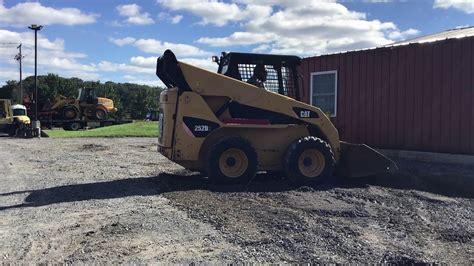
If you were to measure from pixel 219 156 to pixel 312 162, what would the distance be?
1954 mm

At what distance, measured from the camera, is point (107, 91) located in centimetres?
8112

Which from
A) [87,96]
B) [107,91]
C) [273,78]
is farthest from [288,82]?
[107,91]

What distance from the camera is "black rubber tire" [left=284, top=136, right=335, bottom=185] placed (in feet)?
30.8

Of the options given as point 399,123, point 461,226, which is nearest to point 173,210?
point 461,226

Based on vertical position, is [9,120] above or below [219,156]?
above

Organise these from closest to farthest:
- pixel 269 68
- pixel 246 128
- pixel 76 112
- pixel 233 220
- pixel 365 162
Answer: pixel 233 220
pixel 246 128
pixel 365 162
pixel 269 68
pixel 76 112

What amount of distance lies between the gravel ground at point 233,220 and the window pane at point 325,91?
17.8ft

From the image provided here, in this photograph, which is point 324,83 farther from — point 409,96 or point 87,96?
point 87,96

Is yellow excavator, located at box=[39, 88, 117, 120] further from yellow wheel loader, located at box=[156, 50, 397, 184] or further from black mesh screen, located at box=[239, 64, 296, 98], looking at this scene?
black mesh screen, located at box=[239, 64, 296, 98]

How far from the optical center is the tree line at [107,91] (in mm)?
73438

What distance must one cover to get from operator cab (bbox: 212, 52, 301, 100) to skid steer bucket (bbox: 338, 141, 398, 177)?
167 cm

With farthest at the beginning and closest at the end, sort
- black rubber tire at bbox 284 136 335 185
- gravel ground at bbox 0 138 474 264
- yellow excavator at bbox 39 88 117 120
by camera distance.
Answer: yellow excavator at bbox 39 88 117 120
black rubber tire at bbox 284 136 335 185
gravel ground at bbox 0 138 474 264

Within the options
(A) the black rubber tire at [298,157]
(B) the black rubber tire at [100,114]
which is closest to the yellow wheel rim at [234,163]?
(A) the black rubber tire at [298,157]

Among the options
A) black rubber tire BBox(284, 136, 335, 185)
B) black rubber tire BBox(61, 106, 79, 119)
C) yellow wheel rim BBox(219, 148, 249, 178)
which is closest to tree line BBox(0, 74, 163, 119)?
black rubber tire BBox(61, 106, 79, 119)
